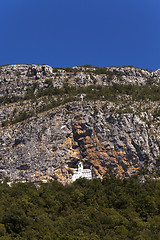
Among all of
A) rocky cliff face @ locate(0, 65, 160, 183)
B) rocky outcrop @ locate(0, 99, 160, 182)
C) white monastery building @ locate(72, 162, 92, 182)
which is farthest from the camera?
rocky cliff face @ locate(0, 65, 160, 183)

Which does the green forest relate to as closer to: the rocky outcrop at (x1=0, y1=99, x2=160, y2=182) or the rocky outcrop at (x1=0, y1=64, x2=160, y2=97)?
the rocky outcrop at (x1=0, y1=99, x2=160, y2=182)

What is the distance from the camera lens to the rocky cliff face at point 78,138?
75.2 meters

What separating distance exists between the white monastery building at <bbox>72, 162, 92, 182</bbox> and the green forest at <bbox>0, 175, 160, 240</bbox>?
4.70 meters

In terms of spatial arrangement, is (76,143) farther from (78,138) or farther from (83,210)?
(83,210)

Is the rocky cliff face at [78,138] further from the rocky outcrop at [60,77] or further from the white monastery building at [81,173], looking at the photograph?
the rocky outcrop at [60,77]

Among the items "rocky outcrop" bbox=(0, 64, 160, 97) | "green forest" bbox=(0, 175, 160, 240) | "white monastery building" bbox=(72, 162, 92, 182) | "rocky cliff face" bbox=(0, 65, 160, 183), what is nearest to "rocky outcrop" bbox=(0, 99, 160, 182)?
"rocky cliff face" bbox=(0, 65, 160, 183)

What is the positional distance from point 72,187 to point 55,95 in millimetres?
43760

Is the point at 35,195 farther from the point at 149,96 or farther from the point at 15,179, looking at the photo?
the point at 149,96

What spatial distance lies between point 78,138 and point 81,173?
1092 cm

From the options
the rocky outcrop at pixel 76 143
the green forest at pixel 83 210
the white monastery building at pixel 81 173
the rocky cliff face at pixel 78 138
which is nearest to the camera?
the green forest at pixel 83 210

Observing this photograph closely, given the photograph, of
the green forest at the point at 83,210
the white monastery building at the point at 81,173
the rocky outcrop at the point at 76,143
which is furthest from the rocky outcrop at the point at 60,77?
the green forest at the point at 83,210

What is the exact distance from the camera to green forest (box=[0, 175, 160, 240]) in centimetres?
4206

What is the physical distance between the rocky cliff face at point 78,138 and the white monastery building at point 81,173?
156cm

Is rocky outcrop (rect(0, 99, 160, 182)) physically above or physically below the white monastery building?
above
